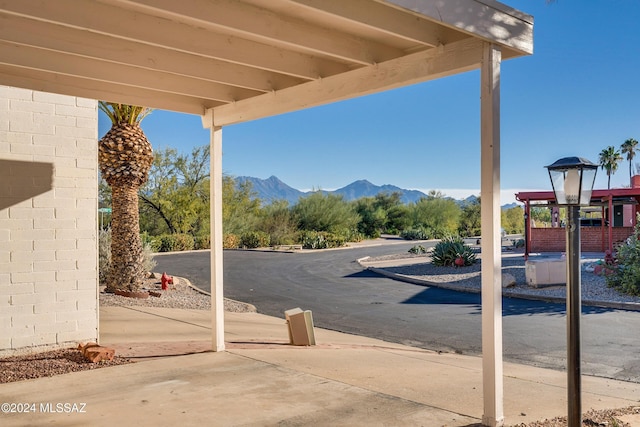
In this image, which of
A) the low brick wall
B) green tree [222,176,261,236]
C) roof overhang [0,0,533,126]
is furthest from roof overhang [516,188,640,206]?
roof overhang [0,0,533,126]

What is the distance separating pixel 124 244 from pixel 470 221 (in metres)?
40.8

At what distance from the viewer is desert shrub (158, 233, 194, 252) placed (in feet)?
105

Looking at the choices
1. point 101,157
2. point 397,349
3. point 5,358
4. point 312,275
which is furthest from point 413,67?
point 312,275

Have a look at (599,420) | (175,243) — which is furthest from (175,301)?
(175,243)

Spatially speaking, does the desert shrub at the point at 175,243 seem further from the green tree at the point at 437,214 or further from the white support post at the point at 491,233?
the white support post at the point at 491,233

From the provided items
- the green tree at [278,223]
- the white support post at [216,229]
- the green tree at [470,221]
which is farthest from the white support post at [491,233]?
the green tree at [470,221]

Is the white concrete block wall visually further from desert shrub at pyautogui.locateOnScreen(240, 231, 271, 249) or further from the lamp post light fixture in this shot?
desert shrub at pyautogui.locateOnScreen(240, 231, 271, 249)

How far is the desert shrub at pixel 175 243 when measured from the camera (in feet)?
105

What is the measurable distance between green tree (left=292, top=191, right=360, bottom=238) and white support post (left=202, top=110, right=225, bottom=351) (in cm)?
3342

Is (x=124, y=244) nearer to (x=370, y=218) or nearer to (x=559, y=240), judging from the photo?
(x=559, y=240)

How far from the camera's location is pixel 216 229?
25.2ft

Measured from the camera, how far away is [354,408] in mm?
5398

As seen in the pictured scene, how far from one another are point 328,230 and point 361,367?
35.3 metres

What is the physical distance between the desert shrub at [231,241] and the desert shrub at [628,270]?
22875 millimetres
